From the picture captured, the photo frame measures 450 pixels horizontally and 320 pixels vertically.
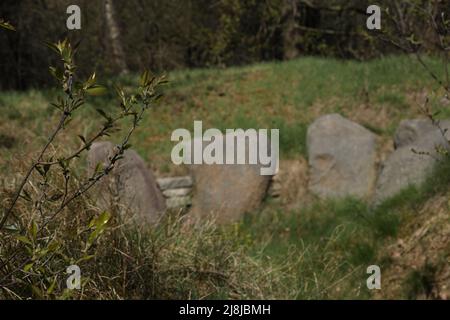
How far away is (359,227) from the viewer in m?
8.32

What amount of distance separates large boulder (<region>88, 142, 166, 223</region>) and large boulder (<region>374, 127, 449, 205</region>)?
2.86 m

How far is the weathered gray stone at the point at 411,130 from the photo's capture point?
376 inches

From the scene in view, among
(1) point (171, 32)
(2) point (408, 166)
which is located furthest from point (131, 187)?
(1) point (171, 32)

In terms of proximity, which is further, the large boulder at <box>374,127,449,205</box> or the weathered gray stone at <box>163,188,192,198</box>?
the weathered gray stone at <box>163,188,192,198</box>

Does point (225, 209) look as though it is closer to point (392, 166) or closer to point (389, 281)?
point (392, 166)

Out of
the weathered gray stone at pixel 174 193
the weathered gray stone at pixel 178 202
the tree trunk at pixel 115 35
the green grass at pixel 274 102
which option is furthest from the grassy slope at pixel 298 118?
the tree trunk at pixel 115 35

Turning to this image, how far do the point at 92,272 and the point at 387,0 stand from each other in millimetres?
10270

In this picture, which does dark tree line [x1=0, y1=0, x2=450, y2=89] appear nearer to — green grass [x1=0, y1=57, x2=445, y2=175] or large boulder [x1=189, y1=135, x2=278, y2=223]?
green grass [x1=0, y1=57, x2=445, y2=175]

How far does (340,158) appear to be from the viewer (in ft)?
33.4

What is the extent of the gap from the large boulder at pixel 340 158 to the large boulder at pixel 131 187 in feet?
7.51

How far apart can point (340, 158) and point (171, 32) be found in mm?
12337

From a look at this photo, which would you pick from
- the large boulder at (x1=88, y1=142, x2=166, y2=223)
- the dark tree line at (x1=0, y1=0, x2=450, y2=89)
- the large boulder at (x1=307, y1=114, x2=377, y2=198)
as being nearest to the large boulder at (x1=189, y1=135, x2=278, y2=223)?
the large boulder at (x1=88, y1=142, x2=166, y2=223)

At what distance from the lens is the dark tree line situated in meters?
18.1

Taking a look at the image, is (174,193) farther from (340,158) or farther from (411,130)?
(411,130)
